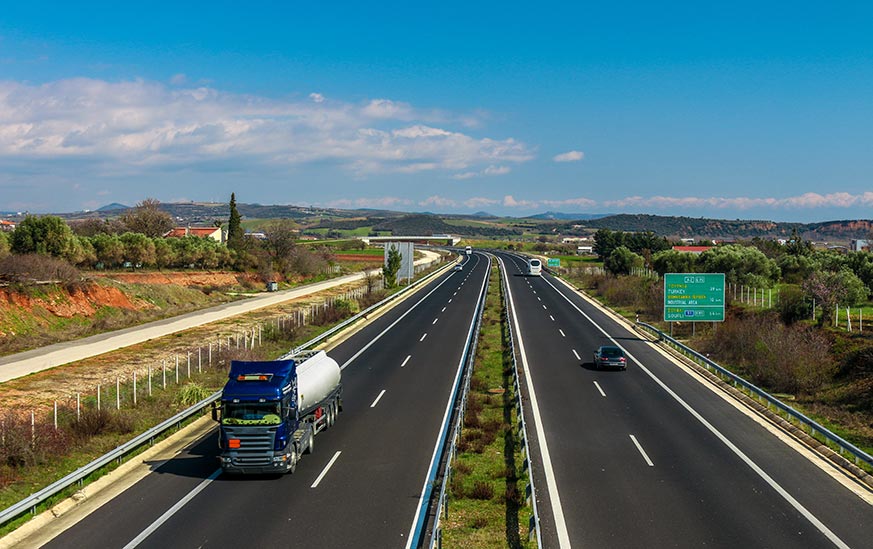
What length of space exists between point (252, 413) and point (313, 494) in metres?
2.68

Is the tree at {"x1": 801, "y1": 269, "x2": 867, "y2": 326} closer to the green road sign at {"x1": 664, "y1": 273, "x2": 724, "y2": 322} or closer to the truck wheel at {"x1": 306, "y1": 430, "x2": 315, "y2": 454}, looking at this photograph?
the green road sign at {"x1": 664, "y1": 273, "x2": 724, "y2": 322}

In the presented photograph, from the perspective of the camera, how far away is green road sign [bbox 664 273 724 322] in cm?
4588

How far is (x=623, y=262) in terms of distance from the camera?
9600cm

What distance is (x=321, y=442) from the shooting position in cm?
2269

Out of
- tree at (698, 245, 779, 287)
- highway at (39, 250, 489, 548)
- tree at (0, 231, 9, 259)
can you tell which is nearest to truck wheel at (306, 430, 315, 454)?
highway at (39, 250, 489, 548)

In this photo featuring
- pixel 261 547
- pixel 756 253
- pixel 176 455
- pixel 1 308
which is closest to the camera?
pixel 261 547

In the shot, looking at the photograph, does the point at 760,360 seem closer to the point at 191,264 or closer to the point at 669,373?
the point at 669,373

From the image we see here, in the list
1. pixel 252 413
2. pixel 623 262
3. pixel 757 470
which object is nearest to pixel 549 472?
pixel 757 470

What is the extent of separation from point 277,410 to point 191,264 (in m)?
71.8

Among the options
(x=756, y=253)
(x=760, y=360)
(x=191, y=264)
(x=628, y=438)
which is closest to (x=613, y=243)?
(x=756, y=253)

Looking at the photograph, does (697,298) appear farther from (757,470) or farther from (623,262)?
(623,262)

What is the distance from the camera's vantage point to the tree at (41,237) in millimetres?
65250

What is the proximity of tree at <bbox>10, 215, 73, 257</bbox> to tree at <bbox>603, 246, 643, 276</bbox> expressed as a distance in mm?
66178

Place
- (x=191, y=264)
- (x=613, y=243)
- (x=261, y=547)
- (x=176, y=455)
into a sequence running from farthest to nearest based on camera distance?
(x=613, y=243), (x=191, y=264), (x=176, y=455), (x=261, y=547)
